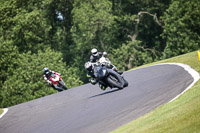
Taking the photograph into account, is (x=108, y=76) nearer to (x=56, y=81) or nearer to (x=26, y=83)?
(x=56, y=81)

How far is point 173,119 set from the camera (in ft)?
25.5

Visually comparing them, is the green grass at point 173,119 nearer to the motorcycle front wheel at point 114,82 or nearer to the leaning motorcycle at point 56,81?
the motorcycle front wheel at point 114,82

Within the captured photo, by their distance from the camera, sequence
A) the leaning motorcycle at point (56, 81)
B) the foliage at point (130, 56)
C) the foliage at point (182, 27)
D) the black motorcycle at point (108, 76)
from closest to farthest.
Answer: the black motorcycle at point (108, 76) < the leaning motorcycle at point (56, 81) < the foliage at point (182, 27) < the foliage at point (130, 56)

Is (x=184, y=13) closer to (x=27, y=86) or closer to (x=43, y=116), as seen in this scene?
(x=27, y=86)

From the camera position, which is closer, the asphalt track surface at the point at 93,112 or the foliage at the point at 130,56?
the asphalt track surface at the point at 93,112

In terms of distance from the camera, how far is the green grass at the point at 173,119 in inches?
276

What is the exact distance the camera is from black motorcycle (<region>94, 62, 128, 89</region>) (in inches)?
581

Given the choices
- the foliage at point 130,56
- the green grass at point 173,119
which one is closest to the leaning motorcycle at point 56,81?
the green grass at point 173,119

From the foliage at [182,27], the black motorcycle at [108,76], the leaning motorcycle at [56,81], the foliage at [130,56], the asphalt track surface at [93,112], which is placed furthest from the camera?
the foliage at [130,56]

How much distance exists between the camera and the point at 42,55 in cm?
4275

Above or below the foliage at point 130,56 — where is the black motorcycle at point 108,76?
above

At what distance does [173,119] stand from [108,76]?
7.21 metres

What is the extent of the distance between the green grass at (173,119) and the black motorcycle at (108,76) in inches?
203

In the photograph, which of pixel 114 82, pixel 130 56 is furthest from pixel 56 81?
pixel 130 56
